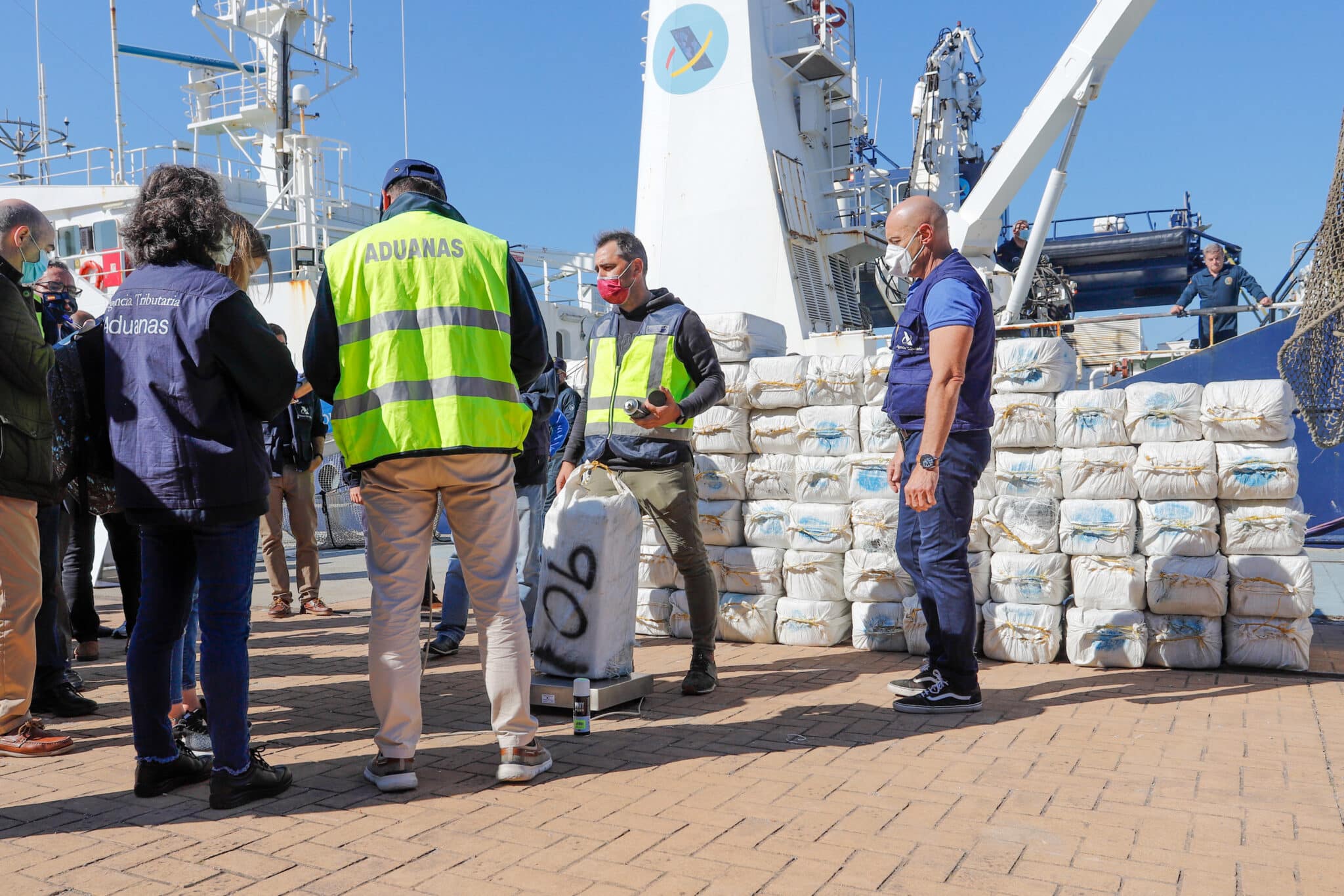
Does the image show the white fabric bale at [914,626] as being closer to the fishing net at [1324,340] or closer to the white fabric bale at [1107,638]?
the white fabric bale at [1107,638]

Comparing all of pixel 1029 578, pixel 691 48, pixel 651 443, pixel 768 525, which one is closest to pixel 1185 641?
pixel 1029 578

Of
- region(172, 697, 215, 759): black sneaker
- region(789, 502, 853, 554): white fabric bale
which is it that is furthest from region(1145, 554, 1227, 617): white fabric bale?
region(172, 697, 215, 759): black sneaker

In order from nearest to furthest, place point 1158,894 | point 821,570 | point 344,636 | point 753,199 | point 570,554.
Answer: point 1158,894, point 570,554, point 821,570, point 344,636, point 753,199

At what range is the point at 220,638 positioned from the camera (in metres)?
3.16

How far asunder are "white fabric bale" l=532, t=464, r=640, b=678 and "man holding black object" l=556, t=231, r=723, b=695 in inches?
8.3

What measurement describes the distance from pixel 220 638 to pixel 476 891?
1.23 metres

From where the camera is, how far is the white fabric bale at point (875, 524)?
223 inches

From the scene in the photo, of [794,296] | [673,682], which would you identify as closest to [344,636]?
[673,682]

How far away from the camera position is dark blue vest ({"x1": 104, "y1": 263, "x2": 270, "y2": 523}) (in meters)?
3.10

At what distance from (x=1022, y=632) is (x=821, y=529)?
1.21 meters

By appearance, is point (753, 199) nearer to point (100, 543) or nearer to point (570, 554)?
point (100, 543)

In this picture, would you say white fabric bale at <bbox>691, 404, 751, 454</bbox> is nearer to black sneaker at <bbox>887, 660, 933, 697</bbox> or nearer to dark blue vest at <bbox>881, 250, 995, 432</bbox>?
dark blue vest at <bbox>881, 250, 995, 432</bbox>

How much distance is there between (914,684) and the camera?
459 cm

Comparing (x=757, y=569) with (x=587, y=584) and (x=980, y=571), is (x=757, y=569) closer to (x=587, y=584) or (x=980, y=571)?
(x=980, y=571)
